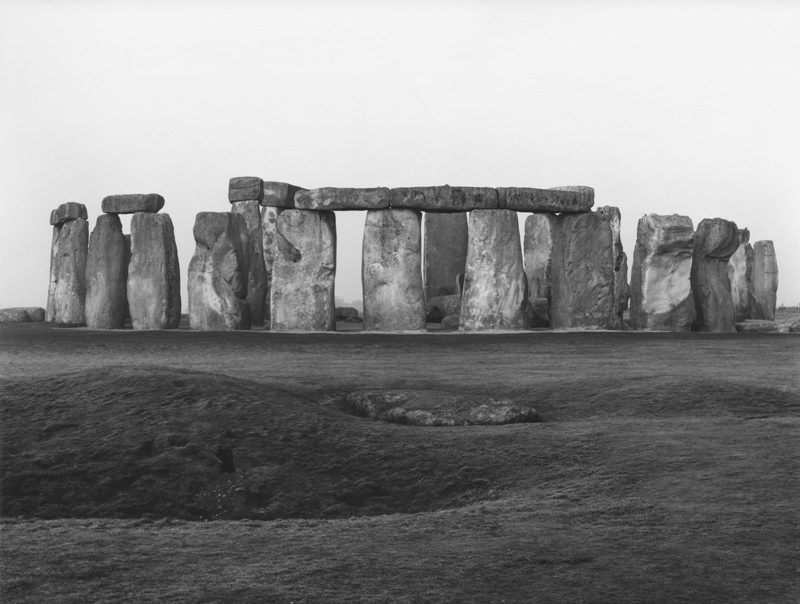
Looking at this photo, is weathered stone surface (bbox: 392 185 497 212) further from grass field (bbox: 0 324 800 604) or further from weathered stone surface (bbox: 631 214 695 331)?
grass field (bbox: 0 324 800 604)

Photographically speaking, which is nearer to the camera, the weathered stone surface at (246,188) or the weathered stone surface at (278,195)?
the weathered stone surface at (278,195)

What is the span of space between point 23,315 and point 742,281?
16.4m

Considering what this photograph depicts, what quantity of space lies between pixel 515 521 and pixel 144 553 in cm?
214

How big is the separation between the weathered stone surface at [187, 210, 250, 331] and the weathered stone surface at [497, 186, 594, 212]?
4.88 meters

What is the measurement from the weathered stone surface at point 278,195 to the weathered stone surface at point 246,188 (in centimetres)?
18

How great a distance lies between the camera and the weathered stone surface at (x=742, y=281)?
964 inches

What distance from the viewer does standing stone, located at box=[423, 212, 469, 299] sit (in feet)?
80.7

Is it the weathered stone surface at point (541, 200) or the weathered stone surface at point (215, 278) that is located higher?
the weathered stone surface at point (541, 200)

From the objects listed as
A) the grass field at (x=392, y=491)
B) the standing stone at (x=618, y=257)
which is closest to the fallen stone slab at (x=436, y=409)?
the grass field at (x=392, y=491)

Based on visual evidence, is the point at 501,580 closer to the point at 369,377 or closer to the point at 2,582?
the point at 2,582

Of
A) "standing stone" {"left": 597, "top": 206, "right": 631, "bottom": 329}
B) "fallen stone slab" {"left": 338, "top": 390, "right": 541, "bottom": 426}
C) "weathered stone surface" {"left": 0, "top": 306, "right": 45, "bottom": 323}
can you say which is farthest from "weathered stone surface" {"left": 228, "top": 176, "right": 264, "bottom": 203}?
"fallen stone slab" {"left": 338, "top": 390, "right": 541, "bottom": 426}

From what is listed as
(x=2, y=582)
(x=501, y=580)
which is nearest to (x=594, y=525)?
(x=501, y=580)

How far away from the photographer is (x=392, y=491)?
718 centimetres

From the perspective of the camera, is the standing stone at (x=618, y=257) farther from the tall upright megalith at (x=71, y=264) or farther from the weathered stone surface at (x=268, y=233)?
the tall upright megalith at (x=71, y=264)
